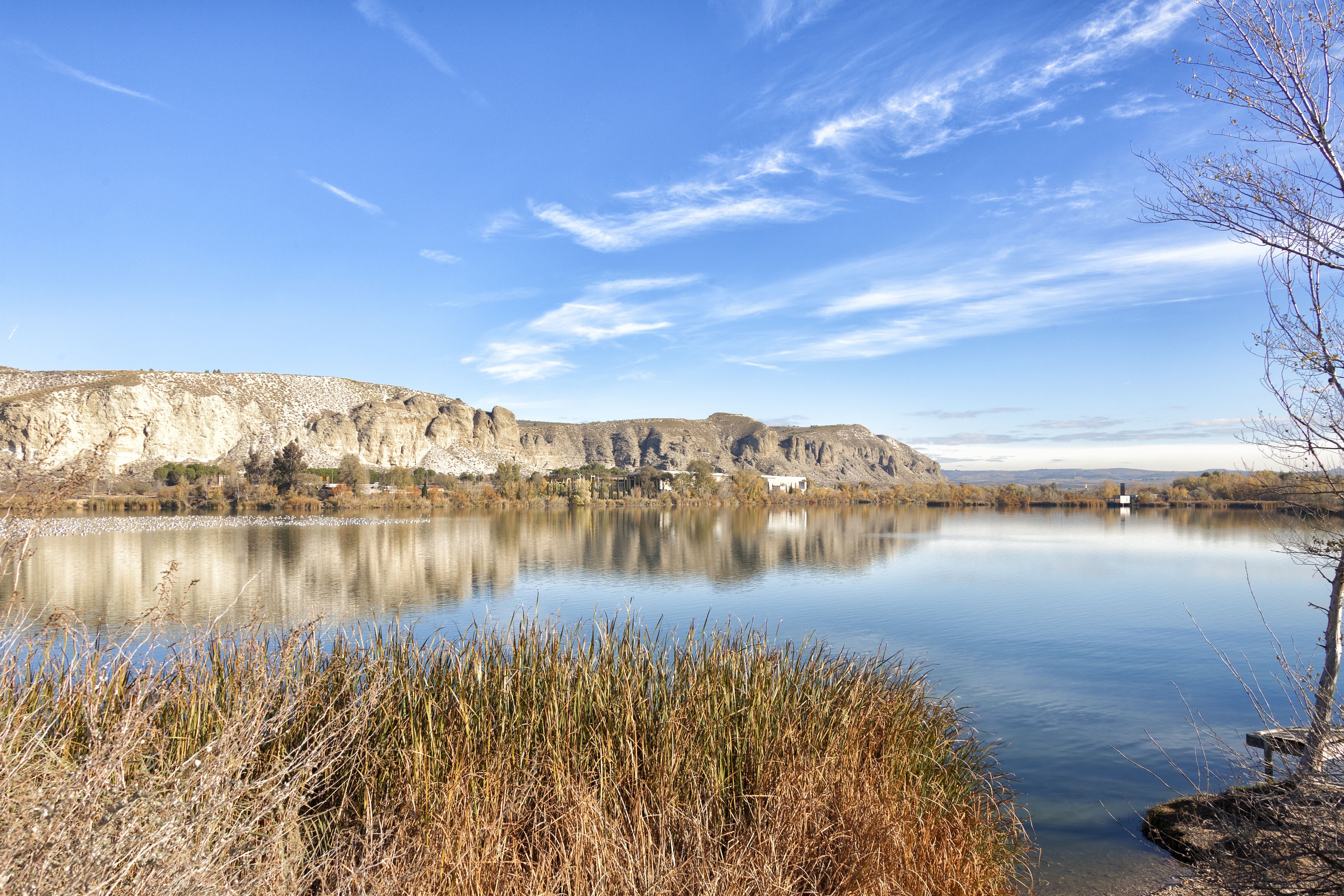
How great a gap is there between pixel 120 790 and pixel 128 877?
35 centimetres

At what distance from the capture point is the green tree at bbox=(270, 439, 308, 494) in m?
A: 71.5

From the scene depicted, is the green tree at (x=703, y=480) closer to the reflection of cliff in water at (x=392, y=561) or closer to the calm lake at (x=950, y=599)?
the reflection of cliff in water at (x=392, y=561)

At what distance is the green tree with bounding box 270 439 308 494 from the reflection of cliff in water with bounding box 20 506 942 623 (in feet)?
77.3

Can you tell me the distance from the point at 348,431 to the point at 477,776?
121 metres

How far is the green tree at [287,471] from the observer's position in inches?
2815

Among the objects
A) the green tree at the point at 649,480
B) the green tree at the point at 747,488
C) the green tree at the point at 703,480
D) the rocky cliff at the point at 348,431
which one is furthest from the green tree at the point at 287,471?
the green tree at the point at 747,488

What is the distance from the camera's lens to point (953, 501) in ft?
389

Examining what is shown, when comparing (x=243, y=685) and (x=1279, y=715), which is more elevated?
(x=243, y=685)

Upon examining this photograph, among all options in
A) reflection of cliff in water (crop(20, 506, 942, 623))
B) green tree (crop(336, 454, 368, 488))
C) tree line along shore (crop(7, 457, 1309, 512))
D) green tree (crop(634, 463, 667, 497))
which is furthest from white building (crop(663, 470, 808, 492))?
reflection of cliff in water (crop(20, 506, 942, 623))

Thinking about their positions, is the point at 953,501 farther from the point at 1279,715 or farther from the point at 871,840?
the point at 871,840

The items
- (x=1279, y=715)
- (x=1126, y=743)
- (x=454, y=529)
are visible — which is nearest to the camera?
(x=1126, y=743)

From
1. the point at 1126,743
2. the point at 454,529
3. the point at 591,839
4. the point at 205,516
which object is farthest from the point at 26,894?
the point at 205,516

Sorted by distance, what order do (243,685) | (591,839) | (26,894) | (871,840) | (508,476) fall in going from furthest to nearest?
(508,476), (243,685), (871,840), (591,839), (26,894)

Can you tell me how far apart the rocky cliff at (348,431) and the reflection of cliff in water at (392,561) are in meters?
13.2
